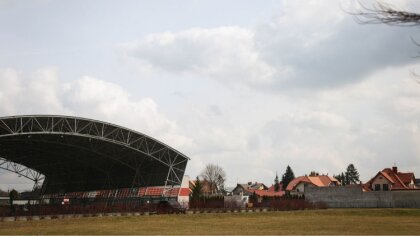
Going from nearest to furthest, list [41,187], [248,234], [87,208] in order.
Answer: [248,234] < [87,208] < [41,187]

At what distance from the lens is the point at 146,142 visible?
54.3 m

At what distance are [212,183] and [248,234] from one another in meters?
102

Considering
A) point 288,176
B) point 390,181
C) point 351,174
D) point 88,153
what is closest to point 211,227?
point 88,153

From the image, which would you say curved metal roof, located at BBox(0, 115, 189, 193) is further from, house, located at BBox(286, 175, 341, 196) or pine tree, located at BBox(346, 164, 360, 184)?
pine tree, located at BBox(346, 164, 360, 184)

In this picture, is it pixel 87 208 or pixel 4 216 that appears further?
pixel 87 208

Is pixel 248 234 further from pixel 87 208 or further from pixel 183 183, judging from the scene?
pixel 183 183

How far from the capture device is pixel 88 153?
6156cm

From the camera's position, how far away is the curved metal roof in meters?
48.4

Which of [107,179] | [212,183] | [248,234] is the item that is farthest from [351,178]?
[248,234]

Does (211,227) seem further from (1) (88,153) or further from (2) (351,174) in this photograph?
(2) (351,174)

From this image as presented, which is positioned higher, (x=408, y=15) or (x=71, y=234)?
(x=408, y=15)

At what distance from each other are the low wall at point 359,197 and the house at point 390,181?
16.9m

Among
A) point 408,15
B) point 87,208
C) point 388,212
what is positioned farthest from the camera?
point 388,212

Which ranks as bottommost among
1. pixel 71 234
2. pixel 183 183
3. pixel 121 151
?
pixel 71 234
